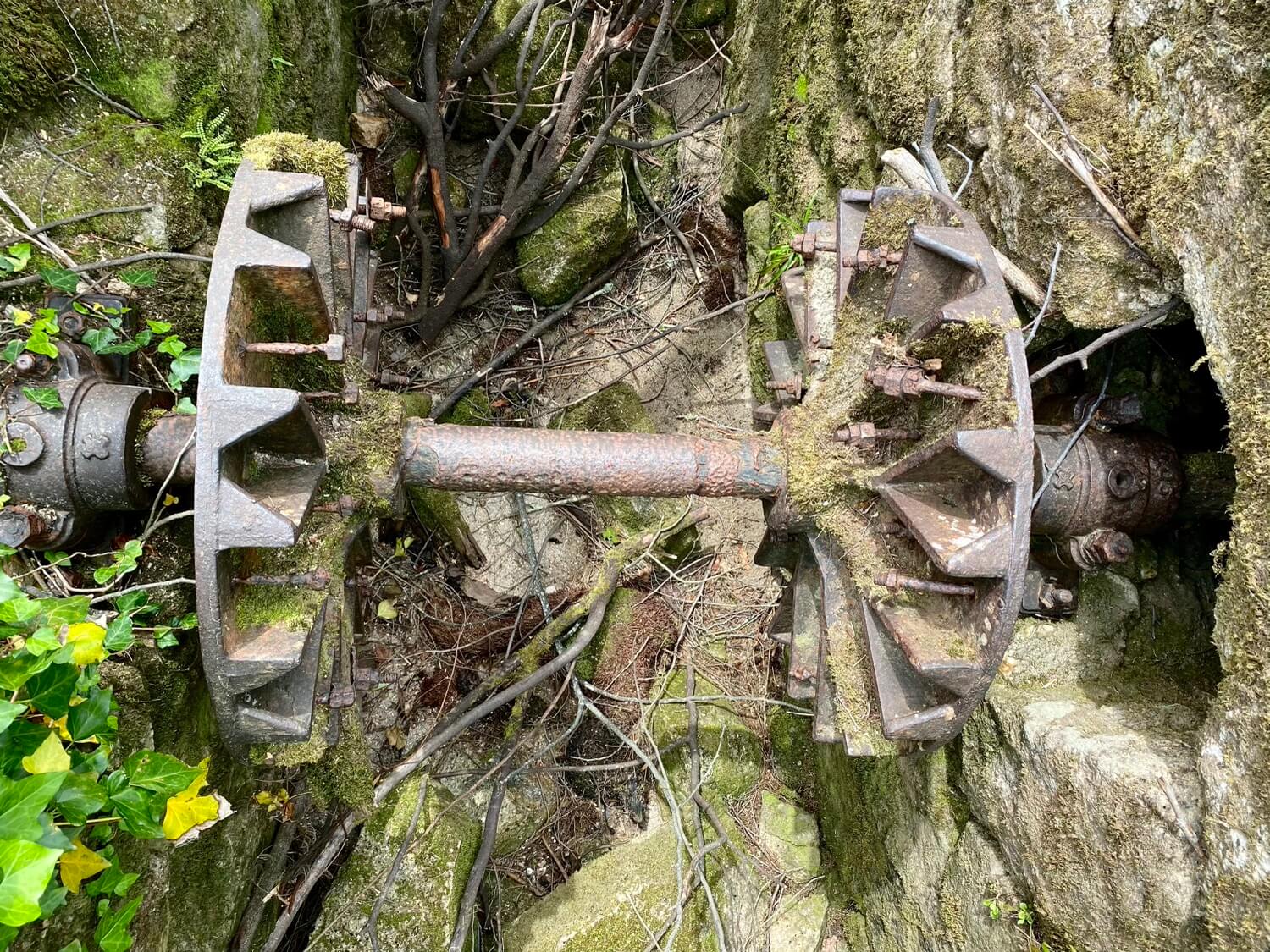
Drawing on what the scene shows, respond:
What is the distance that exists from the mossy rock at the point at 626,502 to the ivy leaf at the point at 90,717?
2.58m

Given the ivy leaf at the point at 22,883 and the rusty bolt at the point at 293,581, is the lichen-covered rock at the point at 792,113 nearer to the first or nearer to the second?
the rusty bolt at the point at 293,581

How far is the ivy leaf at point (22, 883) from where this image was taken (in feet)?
3.73

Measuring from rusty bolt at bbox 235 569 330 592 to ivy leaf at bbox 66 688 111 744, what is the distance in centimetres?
36

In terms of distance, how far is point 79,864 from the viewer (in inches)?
60.3

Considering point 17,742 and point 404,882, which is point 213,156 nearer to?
point 17,742

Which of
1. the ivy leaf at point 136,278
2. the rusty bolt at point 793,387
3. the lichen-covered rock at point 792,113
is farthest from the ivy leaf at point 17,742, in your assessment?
the lichen-covered rock at point 792,113

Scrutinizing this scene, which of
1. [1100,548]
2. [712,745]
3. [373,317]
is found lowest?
[712,745]

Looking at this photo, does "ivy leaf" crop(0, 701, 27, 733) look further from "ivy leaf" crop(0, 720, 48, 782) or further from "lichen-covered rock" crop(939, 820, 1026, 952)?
"lichen-covered rock" crop(939, 820, 1026, 952)

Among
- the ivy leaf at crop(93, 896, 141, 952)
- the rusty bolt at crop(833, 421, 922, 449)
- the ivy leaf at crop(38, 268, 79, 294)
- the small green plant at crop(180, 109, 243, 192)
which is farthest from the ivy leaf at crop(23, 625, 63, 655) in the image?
the rusty bolt at crop(833, 421, 922, 449)

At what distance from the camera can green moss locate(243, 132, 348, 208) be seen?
6.14 ft

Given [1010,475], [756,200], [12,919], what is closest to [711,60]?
[756,200]

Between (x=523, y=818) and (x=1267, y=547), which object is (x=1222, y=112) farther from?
(x=523, y=818)

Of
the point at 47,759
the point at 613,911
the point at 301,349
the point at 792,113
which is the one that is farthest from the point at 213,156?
the point at 613,911

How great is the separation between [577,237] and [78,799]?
11.2ft
